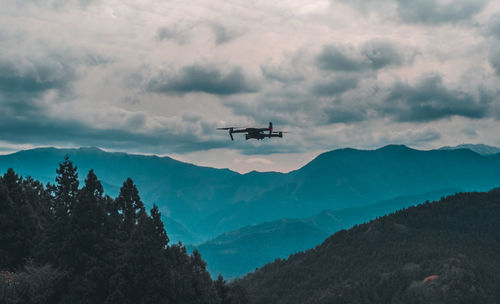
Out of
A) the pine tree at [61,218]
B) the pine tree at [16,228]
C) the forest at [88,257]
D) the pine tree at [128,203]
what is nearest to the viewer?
the forest at [88,257]

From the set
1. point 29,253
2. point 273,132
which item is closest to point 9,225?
point 29,253

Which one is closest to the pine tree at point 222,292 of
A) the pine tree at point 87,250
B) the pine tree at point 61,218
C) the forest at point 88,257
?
the forest at point 88,257

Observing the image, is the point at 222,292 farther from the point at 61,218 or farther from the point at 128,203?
the point at 61,218

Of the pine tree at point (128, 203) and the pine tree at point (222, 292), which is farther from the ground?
the pine tree at point (128, 203)

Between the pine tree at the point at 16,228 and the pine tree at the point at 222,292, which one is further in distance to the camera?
the pine tree at the point at 222,292

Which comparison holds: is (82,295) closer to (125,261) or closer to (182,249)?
(125,261)

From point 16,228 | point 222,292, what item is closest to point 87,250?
point 16,228

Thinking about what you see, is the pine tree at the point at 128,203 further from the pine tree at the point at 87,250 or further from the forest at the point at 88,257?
the pine tree at the point at 87,250

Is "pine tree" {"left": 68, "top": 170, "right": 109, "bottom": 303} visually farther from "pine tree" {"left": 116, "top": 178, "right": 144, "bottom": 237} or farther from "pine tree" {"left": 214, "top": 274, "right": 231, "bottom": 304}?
"pine tree" {"left": 214, "top": 274, "right": 231, "bottom": 304}
